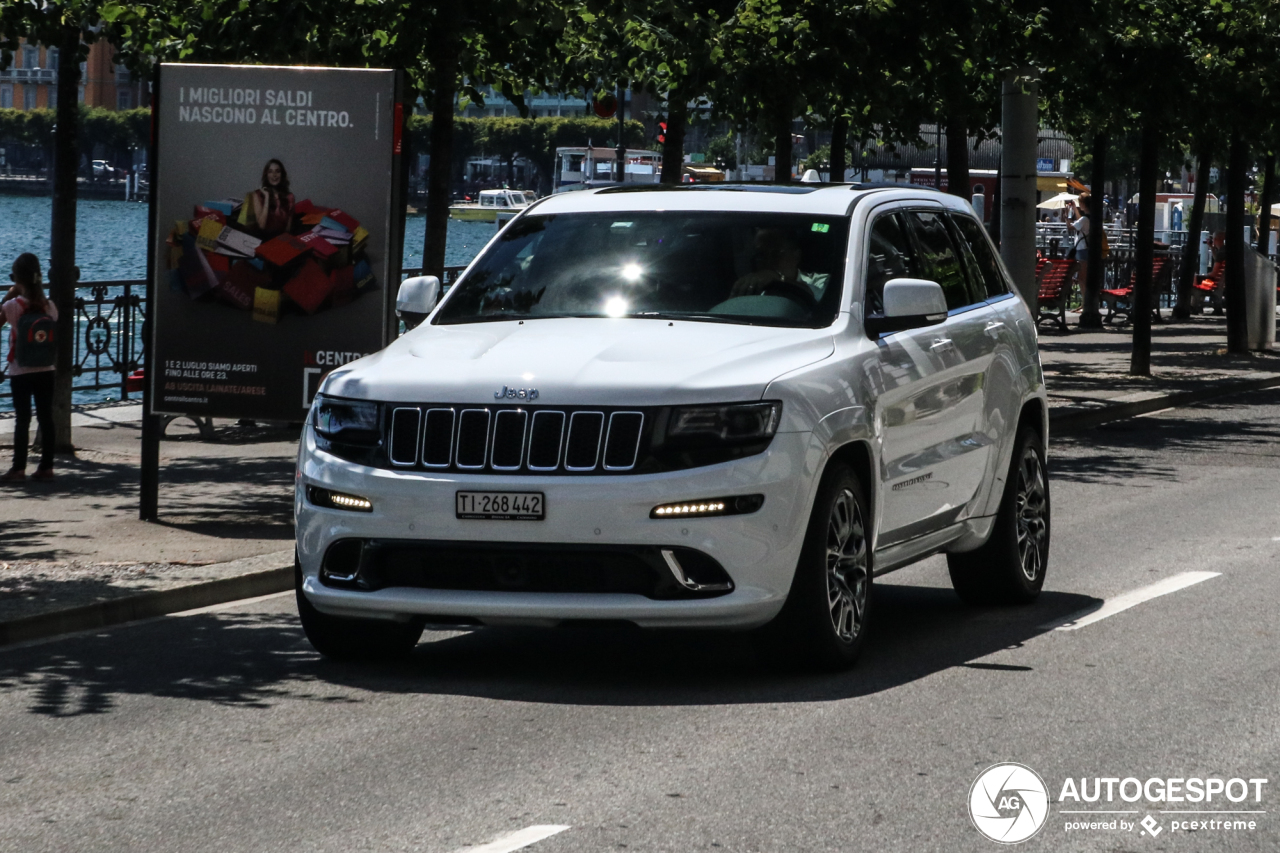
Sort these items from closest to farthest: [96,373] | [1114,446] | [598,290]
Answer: [598,290], [1114,446], [96,373]

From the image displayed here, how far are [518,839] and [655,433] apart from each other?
2008mm

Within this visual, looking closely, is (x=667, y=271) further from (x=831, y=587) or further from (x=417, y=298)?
(x=831, y=587)

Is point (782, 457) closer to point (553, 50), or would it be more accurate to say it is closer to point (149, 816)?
point (149, 816)

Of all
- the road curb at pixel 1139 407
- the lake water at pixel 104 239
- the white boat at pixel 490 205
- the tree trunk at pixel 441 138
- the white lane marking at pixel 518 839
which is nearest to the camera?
the white lane marking at pixel 518 839

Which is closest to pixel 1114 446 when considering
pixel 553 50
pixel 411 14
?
pixel 553 50

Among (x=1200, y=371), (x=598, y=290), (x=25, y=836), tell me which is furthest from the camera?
(x=1200, y=371)

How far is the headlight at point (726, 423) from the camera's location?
285 inches

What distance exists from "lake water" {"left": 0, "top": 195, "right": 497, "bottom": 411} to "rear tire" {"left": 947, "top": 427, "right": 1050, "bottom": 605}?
11874mm

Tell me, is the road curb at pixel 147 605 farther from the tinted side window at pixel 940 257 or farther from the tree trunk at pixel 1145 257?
the tree trunk at pixel 1145 257

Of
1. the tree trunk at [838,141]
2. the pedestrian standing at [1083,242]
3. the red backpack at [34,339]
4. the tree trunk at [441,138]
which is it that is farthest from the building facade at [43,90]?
the red backpack at [34,339]

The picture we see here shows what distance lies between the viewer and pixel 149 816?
5.86 metres

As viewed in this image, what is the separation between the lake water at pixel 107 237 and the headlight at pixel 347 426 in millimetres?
36694

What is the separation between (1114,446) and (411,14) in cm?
741

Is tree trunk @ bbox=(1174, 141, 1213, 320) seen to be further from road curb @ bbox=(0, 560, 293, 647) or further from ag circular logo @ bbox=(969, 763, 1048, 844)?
ag circular logo @ bbox=(969, 763, 1048, 844)
